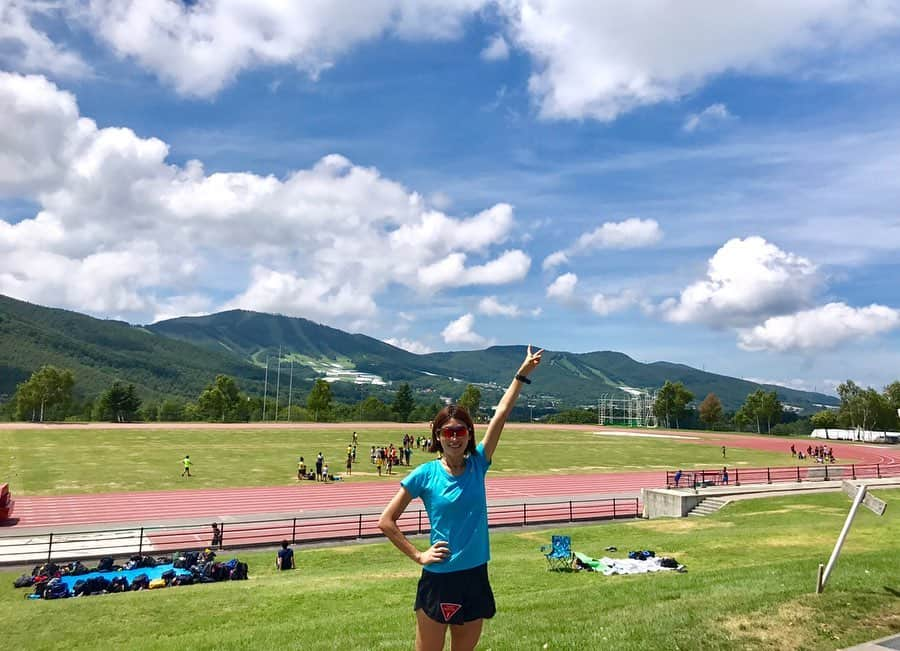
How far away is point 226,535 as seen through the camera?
2180 cm

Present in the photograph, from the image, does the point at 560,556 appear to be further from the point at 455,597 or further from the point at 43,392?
the point at 43,392

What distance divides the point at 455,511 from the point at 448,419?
563 millimetres

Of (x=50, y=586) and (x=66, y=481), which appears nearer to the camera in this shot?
(x=50, y=586)

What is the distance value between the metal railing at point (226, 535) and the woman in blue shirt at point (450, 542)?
655 inches

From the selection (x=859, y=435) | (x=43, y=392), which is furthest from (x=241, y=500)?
(x=859, y=435)

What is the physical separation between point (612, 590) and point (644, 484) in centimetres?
3128

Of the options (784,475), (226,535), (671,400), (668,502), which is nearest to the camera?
(226,535)

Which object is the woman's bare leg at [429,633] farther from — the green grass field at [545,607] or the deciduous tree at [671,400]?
the deciduous tree at [671,400]

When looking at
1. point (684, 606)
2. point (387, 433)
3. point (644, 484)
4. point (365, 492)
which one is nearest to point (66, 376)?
point (387, 433)

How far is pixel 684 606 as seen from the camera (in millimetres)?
7641

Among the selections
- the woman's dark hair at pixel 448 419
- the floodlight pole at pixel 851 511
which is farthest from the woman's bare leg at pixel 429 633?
the floodlight pole at pixel 851 511

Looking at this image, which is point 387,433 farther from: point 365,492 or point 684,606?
point 684,606

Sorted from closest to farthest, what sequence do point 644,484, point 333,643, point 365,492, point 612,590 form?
point 333,643 < point 612,590 < point 365,492 < point 644,484

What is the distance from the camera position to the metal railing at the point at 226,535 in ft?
61.7
